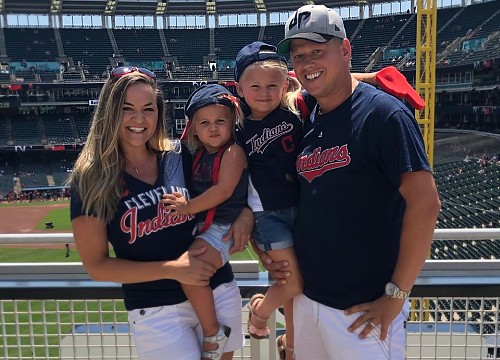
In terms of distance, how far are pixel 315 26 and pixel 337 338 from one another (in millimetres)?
1254

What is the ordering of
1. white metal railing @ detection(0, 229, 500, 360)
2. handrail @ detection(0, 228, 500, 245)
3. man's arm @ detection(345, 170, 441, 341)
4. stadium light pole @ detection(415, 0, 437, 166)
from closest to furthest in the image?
man's arm @ detection(345, 170, 441, 341) → white metal railing @ detection(0, 229, 500, 360) → handrail @ detection(0, 228, 500, 245) → stadium light pole @ detection(415, 0, 437, 166)

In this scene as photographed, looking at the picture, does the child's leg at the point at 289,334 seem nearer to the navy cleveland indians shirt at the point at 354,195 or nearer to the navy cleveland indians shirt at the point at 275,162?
the navy cleveland indians shirt at the point at 354,195

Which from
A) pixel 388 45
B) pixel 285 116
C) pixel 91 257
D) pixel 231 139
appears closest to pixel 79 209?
pixel 91 257

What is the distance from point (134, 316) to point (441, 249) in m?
13.6

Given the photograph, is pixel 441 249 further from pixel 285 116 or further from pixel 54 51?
pixel 54 51

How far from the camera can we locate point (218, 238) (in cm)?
225

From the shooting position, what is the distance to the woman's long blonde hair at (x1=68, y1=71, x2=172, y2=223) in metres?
2.07

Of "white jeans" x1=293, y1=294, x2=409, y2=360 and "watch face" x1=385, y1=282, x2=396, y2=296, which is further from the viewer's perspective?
"white jeans" x1=293, y1=294, x2=409, y2=360

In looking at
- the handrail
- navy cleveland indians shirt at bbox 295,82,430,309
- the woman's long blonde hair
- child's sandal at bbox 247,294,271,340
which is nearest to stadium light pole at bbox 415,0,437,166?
the handrail

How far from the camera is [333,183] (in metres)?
2.00

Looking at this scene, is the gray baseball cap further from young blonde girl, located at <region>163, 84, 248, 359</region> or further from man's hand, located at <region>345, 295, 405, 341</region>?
man's hand, located at <region>345, 295, 405, 341</region>

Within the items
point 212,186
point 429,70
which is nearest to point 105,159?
point 212,186

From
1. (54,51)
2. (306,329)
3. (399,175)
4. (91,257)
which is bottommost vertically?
(306,329)

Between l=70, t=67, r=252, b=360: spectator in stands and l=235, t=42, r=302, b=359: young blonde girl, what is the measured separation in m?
0.28
